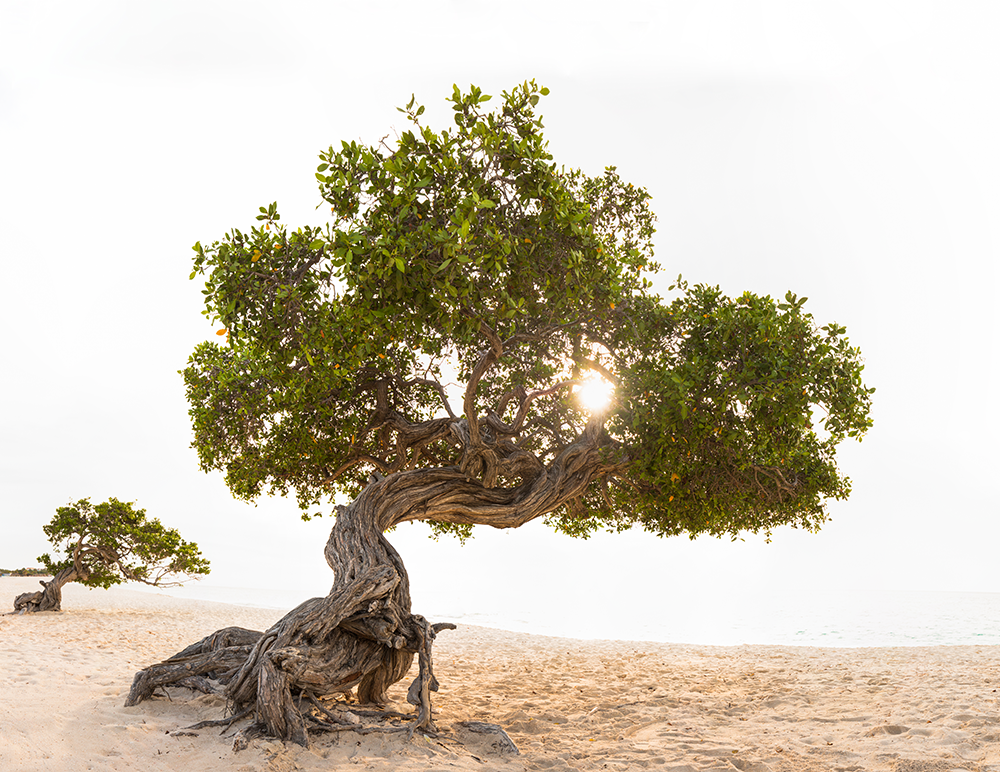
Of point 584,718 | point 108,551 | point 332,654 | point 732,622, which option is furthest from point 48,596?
point 732,622

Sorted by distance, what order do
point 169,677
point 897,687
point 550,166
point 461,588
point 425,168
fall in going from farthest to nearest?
point 461,588 < point 897,687 < point 169,677 < point 550,166 < point 425,168

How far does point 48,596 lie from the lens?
21.8 m

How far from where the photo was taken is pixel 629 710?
30.0 feet

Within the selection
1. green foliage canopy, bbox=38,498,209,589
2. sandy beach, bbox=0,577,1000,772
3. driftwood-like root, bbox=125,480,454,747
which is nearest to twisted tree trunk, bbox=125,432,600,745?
driftwood-like root, bbox=125,480,454,747

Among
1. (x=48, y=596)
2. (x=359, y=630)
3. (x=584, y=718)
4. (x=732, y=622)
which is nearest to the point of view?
(x=359, y=630)

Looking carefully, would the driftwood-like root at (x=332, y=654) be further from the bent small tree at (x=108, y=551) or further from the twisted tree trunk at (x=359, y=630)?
the bent small tree at (x=108, y=551)

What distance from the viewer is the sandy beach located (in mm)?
6047

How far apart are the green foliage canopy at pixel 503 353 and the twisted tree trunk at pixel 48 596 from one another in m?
15.0

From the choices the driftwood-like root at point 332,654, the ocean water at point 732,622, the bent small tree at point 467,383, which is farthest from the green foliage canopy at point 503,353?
the ocean water at point 732,622

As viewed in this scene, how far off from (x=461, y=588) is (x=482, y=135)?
279 ft

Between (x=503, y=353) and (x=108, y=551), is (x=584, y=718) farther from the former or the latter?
(x=108, y=551)

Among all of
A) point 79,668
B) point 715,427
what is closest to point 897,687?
point 715,427

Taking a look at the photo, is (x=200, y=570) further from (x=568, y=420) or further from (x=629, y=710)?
(x=629, y=710)

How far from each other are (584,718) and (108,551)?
20.6m
